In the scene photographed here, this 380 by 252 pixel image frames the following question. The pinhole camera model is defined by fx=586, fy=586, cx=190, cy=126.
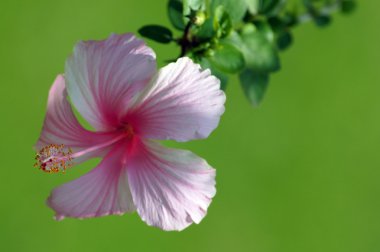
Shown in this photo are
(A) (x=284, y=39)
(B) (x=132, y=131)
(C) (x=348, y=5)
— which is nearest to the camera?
(B) (x=132, y=131)

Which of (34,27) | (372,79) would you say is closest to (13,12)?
(34,27)

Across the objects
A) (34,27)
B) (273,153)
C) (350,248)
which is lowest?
(350,248)

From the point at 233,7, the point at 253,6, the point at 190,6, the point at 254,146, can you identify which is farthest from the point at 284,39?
the point at 254,146

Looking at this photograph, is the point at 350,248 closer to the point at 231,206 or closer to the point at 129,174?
the point at 231,206

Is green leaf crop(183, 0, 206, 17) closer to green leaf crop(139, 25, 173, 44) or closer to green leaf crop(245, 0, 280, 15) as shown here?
green leaf crop(139, 25, 173, 44)

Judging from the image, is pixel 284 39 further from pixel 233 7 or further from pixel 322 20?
pixel 233 7

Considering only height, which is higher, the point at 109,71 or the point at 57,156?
the point at 109,71

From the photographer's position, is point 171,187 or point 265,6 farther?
point 265,6
